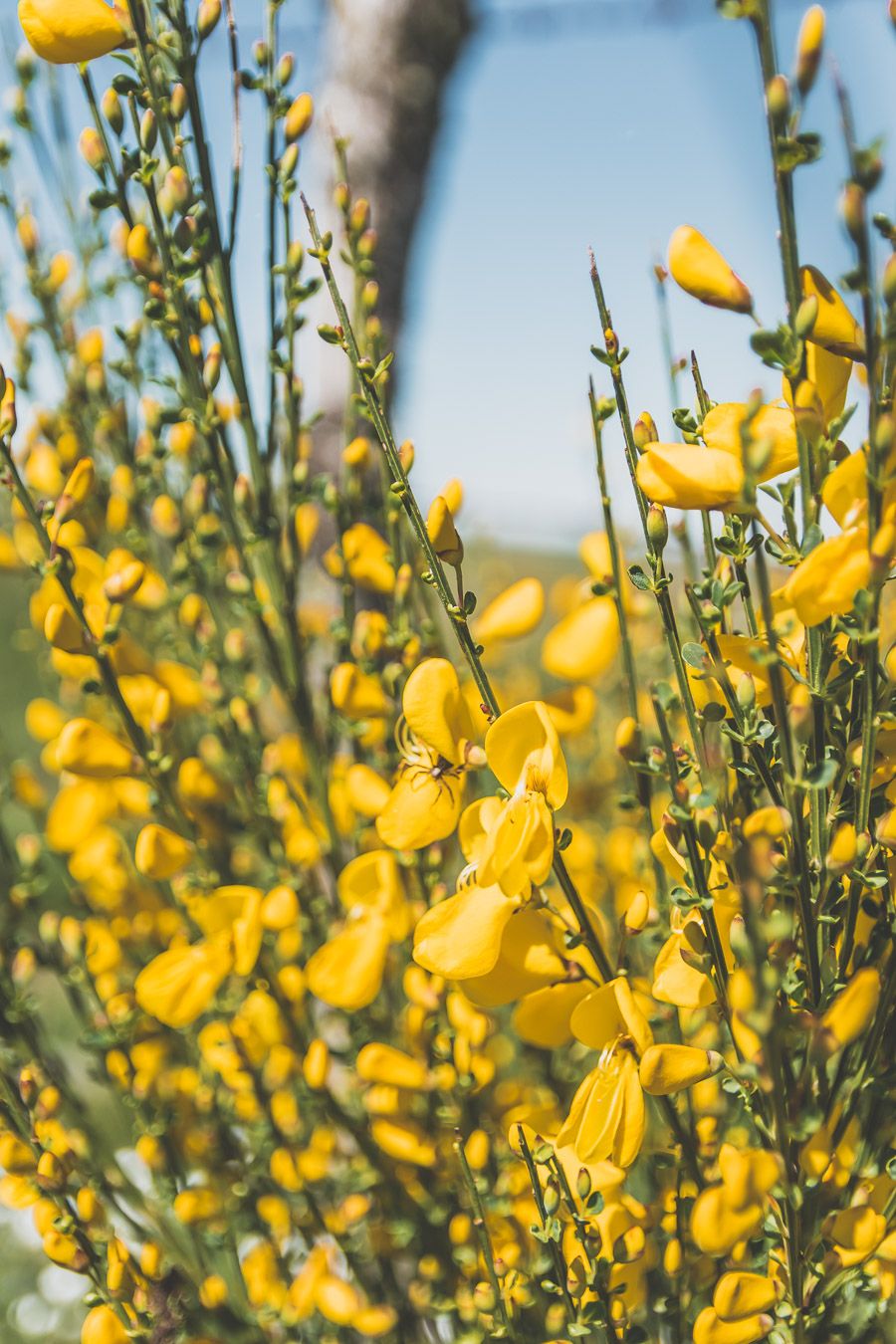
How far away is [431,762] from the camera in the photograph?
0.47m

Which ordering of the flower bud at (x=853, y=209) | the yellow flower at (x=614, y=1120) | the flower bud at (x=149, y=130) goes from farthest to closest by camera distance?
the flower bud at (x=149, y=130) < the yellow flower at (x=614, y=1120) < the flower bud at (x=853, y=209)

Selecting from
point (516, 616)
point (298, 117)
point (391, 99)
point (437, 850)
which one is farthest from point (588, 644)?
point (391, 99)

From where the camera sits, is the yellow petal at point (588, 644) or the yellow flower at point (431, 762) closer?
the yellow flower at point (431, 762)

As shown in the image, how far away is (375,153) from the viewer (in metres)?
1.56

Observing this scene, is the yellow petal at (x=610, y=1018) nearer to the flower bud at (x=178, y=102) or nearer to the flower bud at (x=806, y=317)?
the flower bud at (x=806, y=317)

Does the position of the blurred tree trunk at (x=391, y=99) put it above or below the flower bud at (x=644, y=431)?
above

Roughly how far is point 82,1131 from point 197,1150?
0.16 meters

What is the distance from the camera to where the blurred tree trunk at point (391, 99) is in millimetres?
1547

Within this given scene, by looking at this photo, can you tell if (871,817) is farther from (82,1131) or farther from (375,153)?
(375,153)

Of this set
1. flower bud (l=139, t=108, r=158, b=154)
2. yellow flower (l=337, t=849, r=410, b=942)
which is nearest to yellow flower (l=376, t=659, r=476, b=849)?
yellow flower (l=337, t=849, r=410, b=942)

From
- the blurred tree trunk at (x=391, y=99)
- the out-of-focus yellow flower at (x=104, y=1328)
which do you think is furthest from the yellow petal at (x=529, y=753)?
the blurred tree trunk at (x=391, y=99)

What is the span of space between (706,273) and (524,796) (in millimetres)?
215

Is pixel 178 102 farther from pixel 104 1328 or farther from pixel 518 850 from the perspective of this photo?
pixel 104 1328

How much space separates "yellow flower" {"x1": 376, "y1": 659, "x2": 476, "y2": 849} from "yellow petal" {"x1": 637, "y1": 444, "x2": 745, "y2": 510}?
Answer: 0.12 meters
